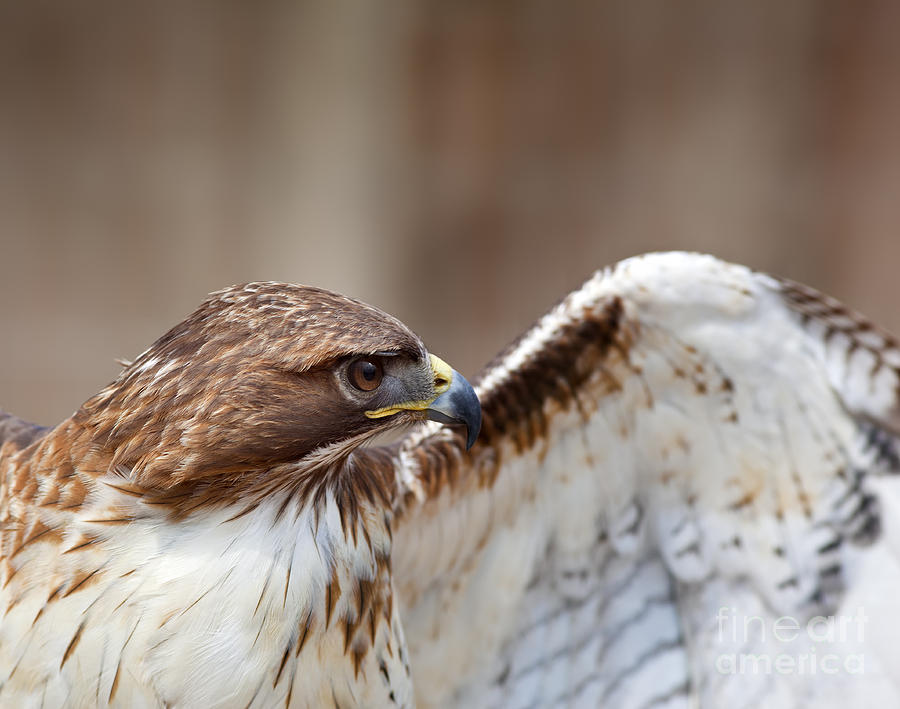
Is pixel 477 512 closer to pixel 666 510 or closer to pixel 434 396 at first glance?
pixel 666 510

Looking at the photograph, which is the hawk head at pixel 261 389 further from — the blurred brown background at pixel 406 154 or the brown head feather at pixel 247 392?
the blurred brown background at pixel 406 154

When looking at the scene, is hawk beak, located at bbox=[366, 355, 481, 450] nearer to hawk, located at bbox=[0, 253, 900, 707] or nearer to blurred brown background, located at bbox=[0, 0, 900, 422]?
hawk, located at bbox=[0, 253, 900, 707]

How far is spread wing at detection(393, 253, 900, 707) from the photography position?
238 centimetres

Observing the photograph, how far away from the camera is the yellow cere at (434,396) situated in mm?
1615

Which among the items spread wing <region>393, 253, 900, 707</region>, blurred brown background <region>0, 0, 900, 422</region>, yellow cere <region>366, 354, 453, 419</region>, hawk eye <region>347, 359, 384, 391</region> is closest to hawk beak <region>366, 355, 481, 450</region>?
yellow cere <region>366, 354, 453, 419</region>

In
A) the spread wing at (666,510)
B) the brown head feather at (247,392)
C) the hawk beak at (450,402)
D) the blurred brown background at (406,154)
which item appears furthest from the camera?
the blurred brown background at (406,154)

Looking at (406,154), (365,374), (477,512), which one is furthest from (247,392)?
(406,154)

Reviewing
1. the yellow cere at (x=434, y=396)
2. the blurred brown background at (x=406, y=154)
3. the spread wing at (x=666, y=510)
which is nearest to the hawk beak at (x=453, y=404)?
the yellow cere at (x=434, y=396)

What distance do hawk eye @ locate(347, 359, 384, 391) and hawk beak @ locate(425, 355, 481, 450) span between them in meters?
0.12

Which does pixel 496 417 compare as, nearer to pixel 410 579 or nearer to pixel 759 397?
pixel 410 579

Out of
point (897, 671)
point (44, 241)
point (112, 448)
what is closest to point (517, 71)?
point (44, 241)

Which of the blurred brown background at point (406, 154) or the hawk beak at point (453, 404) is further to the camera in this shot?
the blurred brown background at point (406, 154)

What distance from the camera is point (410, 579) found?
7.92ft

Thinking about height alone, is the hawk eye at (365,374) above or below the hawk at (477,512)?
above
